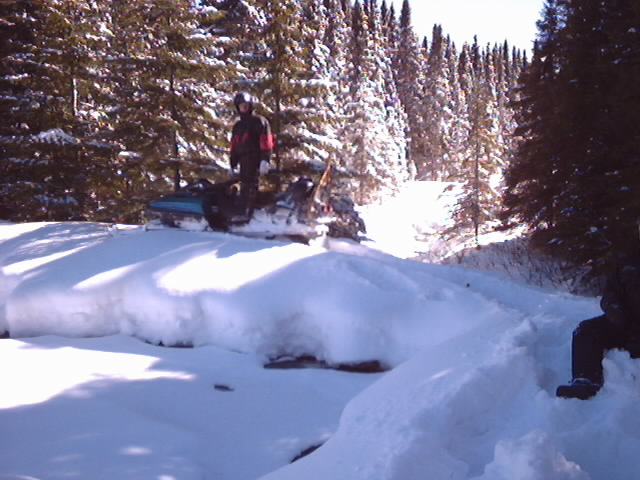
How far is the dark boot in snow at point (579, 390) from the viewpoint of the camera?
2.72 m

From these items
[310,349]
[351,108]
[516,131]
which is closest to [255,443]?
[310,349]

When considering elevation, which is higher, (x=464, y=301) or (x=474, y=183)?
(x=474, y=183)

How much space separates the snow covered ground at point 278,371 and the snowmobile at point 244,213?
697 millimetres

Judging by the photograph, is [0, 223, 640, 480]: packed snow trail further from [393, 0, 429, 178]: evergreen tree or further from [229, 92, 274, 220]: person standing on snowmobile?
[393, 0, 429, 178]: evergreen tree

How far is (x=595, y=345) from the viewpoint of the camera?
3.03 metres

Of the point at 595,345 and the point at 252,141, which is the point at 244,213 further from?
the point at 595,345

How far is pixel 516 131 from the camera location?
43.9 feet

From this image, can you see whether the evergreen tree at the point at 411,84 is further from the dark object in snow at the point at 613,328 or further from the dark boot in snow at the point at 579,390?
the dark boot in snow at the point at 579,390

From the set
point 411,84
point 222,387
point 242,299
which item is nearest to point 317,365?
point 222,387

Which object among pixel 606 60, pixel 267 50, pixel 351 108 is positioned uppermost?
pixel 351 108

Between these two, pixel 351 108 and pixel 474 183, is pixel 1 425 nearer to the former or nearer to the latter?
pixel 474 183

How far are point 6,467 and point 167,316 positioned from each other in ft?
7.88

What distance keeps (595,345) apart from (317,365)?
102 inches

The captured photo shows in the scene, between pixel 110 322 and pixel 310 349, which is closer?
pixel 310 349
